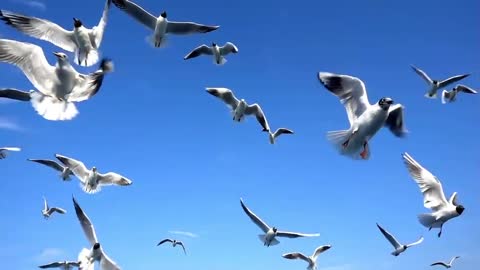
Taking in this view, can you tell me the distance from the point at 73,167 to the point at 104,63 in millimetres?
8275

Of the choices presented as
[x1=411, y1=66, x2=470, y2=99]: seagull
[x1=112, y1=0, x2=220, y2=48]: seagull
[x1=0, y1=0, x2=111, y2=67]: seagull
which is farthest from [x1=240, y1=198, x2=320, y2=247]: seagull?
[x1=411, y1=66, x2=470, y2=99]: seagull

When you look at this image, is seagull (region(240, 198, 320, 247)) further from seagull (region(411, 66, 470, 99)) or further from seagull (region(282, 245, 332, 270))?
seagull (region(411, 66, 470, 99))

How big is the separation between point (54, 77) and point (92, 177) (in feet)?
23.4

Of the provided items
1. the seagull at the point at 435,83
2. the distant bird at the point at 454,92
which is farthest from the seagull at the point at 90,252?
the distant bird at the point at 454,92

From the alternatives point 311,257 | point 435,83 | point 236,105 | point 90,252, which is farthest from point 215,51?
point 435,83

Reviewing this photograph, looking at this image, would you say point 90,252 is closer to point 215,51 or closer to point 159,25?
point 159,25

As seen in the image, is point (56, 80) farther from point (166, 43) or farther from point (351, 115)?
point (351, 115)

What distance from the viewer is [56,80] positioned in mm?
13000

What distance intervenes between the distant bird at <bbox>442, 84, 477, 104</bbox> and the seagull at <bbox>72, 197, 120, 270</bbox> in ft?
68.7

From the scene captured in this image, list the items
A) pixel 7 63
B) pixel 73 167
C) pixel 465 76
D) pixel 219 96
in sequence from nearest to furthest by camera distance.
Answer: pixel 7 63
pixel 73 167
pixel 219 96
pixel 465 76

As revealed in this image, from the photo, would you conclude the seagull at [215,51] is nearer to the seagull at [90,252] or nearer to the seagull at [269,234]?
the seagull at [269,234]

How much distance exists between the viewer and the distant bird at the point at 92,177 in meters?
19.1

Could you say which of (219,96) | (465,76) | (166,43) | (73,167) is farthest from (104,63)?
(465,76)

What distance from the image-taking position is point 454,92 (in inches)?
1164
